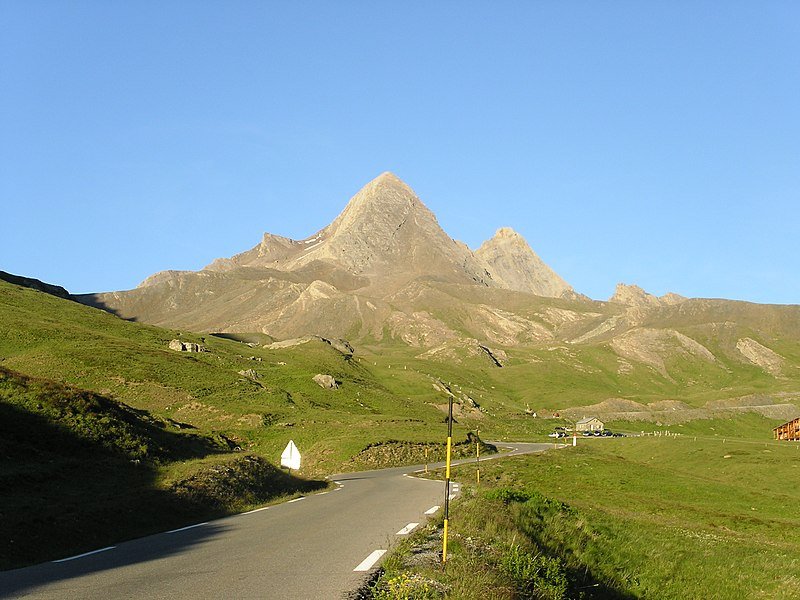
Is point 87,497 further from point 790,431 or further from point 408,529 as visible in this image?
point 790,431

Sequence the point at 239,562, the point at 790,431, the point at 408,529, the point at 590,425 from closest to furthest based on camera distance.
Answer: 1. the point at 239,562
2. the point at 408,529
3. the point at 790,431
4. the point at 590,425

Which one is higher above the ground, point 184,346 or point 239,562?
point 184,346

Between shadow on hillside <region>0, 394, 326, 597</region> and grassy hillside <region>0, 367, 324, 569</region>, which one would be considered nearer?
shadow on hillside <region>0, 394, 326, 597</region>

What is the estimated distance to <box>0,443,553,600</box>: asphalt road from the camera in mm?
11562

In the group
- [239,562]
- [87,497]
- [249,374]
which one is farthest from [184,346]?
[239,562]

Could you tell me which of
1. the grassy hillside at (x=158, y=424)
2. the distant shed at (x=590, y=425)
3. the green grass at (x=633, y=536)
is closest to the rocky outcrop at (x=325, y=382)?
the grassy hillside at (x=158, y=424)

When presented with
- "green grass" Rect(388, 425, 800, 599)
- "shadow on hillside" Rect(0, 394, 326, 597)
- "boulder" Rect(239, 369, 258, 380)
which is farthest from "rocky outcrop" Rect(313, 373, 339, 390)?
"shadow on hillside" Rect(0, 394, 326, 597)

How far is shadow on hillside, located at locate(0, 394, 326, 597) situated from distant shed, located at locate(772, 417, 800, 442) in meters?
121

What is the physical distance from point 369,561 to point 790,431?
140885 millimetres

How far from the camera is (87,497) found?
22.7 meters

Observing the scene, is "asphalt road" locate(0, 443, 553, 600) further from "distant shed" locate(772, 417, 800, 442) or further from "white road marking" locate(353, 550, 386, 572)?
"distant shed" locate(772, 417, 800, 442)

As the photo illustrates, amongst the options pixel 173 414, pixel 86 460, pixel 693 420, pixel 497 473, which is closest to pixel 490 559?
pixel 86 460

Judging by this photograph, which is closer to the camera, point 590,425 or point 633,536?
point 633,536

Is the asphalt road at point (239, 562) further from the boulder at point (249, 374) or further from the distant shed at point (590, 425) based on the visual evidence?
the distant shed at point (590, 425)
